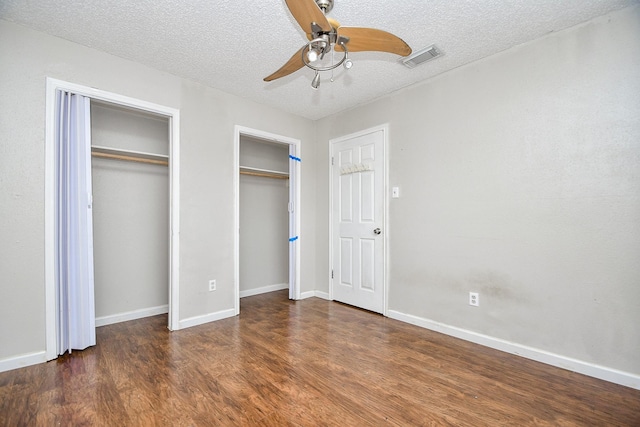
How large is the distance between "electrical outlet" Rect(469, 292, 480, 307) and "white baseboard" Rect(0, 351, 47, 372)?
3639 millimetres

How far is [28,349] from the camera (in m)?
2.30

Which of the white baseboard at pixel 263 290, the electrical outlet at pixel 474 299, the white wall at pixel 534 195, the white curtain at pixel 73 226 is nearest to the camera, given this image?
the white wall at pixel 534 195

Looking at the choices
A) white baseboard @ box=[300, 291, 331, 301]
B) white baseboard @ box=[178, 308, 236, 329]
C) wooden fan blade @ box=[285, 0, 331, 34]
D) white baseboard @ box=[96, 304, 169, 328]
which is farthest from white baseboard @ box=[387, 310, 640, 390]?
white baseboard @ box=[96, 304, 169, 328]

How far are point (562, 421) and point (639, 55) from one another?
244 cm

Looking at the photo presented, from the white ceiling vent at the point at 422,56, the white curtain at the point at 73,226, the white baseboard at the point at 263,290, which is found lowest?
the white baseboard at the point at 263,290

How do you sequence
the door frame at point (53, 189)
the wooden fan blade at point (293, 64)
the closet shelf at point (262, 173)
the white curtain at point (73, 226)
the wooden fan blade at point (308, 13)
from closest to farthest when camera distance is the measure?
the wooden fan blade at point (308, 13), the wooden fan blade at point (293, 64), the door frame at point (53, 189), the white curtain at point (73, 226), the closet shelf at point (262, 173)

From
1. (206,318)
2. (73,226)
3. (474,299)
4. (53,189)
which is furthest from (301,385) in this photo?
(53,189)

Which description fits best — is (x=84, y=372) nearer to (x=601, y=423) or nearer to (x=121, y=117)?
(x=121, y=117)

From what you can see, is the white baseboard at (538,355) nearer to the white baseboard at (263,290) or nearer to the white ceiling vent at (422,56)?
the white baseboard at (263,290)

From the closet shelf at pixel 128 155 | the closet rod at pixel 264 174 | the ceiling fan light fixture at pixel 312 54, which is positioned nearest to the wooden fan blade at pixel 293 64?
the ceiling fan light fixture at pixel 312 54

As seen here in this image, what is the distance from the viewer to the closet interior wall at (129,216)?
10.5 feet

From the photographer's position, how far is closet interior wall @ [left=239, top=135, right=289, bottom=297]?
14.6 feet

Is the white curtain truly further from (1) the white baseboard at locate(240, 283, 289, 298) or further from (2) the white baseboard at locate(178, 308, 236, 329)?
(1) the white baseboard at locate(240, 283, 289, 298)

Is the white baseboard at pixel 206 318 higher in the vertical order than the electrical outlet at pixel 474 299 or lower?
lower
